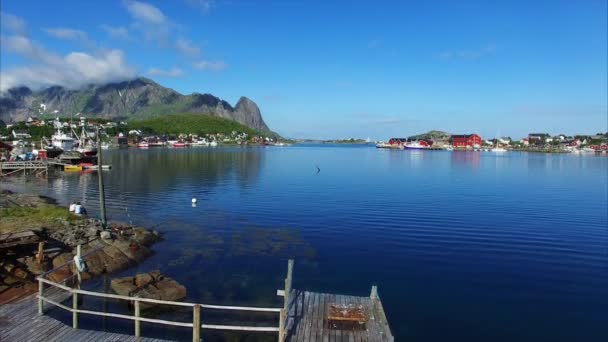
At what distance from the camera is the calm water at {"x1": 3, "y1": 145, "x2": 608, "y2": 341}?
23.5 meters

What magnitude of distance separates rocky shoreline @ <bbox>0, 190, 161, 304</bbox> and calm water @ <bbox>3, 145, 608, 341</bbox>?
231 cm

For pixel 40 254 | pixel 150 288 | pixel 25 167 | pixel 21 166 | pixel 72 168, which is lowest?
pixel 150 288

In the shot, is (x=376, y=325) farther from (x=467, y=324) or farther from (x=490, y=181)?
(x=490, y=181)

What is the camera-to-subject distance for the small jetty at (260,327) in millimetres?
16609

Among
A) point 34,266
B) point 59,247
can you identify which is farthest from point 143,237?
point 34,266

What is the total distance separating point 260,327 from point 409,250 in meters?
20.5

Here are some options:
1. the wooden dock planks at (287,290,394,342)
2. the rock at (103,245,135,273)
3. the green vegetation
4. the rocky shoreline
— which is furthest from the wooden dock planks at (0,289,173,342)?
the green vegetation

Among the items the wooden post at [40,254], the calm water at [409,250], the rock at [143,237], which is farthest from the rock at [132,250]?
the wooden post at [40,254]

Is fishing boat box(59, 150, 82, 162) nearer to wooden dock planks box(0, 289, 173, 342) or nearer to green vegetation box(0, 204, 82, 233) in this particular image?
green vegetation box(0, 204, 82, 233)

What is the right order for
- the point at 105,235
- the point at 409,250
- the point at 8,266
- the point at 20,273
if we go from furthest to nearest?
the point at 409,250
the point at 105,235
the point at 8,266
the point at 20,273

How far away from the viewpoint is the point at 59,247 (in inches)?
1146

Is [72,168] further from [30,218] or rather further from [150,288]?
[150,288]

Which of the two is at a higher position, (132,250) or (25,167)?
(25,167)

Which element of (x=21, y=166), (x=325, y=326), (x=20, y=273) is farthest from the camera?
(x=21, y=166)
